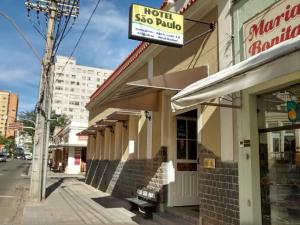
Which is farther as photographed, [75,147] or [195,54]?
A: [75,147]

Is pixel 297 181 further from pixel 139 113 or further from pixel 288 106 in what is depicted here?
pixel 139 113

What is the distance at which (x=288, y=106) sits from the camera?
17.9 feet

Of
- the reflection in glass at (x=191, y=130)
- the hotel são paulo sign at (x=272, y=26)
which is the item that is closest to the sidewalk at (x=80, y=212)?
the reflection in glass at (x=191, y=130)

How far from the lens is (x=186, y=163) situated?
9.32 meters

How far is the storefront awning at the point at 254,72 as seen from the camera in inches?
147

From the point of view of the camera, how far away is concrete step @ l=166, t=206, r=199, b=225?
7523 mm

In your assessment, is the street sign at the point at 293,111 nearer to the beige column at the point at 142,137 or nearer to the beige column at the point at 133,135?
the beige column at the point at 142,137

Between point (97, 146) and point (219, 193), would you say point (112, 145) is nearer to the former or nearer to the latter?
point (97, 146)

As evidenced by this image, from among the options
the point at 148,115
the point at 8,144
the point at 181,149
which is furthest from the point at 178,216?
the point at 8,144

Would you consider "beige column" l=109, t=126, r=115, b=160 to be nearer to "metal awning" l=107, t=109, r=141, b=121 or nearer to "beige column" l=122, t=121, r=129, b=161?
"beige column" l=122, t=121, r=129, b=161

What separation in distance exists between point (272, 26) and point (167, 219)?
4790 millimetres

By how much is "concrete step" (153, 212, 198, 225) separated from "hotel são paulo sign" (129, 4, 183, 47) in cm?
382

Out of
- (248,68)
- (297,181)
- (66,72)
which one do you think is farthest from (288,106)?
(66,72)

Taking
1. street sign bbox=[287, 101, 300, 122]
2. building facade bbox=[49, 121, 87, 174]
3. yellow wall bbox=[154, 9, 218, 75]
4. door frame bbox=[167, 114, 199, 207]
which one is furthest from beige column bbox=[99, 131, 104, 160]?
building facade bbox=[49, 121, 87, 174]
